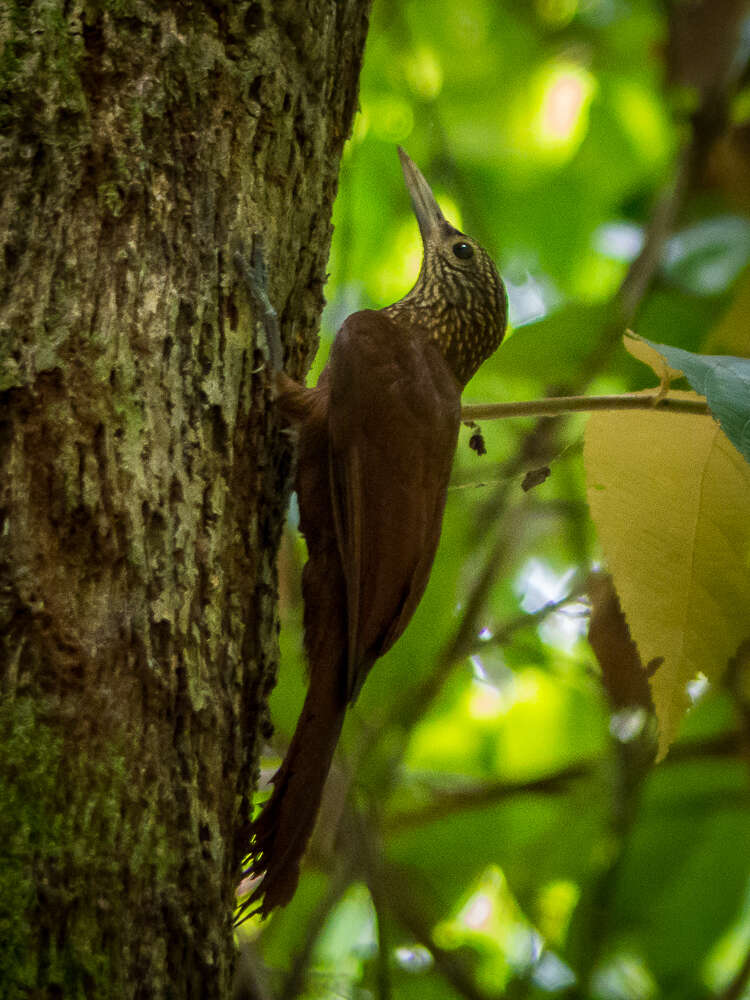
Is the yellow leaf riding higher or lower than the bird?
higher

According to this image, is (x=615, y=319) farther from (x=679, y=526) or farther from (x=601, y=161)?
(x=601, y=161)

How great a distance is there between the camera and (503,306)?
3.11 meters

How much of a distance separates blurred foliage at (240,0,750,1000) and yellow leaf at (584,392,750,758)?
0.06 meters

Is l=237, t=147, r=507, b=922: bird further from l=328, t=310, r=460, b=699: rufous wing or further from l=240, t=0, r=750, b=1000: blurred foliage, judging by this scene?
l=240, t=0, r=750, b=1000: blurred foliage

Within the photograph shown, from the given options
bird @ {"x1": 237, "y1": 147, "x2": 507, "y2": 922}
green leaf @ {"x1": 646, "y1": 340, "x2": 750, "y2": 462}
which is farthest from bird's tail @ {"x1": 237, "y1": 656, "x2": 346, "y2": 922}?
green leaf @ {"x1": 646, "y1": 340, "x2": 750, "y2": 462}

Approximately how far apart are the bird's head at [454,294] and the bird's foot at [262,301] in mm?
976

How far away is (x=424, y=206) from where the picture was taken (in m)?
3.16

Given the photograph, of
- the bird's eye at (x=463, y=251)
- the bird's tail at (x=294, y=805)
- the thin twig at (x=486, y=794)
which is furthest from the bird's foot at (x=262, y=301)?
the thin twig at (x=486, y=794)

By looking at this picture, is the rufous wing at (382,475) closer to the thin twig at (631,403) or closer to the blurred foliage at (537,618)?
the blurred foliage at (537,618)

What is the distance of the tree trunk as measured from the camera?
1460 mm

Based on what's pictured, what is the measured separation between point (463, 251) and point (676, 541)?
5.29ft

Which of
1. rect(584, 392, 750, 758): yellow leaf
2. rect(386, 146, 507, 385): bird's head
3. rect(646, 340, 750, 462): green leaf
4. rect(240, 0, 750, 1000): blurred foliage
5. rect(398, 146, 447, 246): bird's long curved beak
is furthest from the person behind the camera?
rect(398, 146, 447, 246): bird's long curved beak

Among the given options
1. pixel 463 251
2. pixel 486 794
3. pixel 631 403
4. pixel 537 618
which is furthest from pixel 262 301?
pixel 486 794

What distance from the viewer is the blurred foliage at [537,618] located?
275 cm
